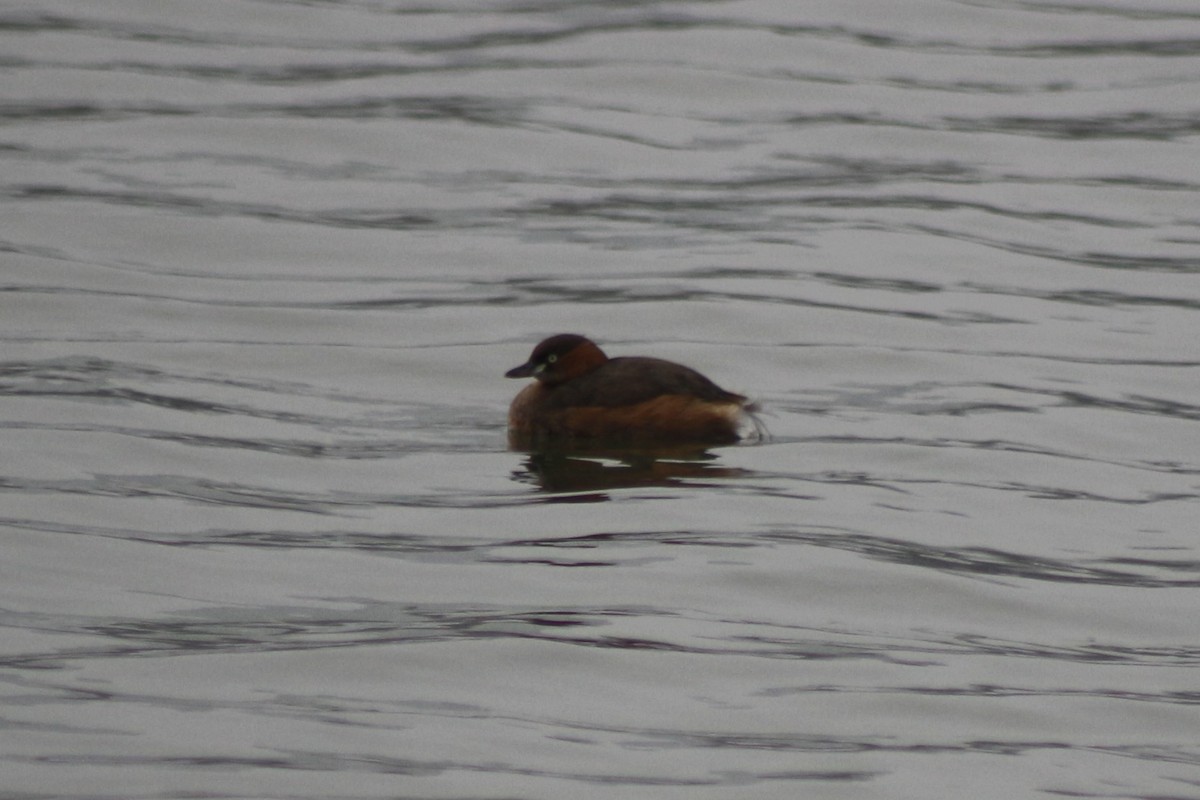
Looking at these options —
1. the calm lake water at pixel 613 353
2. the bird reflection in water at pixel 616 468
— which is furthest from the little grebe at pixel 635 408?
the calm lake water at pixel 613 353

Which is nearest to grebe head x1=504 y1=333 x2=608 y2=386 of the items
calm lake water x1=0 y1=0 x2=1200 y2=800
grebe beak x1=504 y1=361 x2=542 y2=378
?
grebe beak x1=504 y1=361 x2=542 y2=378

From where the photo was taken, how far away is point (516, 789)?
594 centimetres

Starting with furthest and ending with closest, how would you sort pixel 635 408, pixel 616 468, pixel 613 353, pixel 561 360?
pixel 613 353, pixel 561 360, pixel 635 408, pixel 616 468

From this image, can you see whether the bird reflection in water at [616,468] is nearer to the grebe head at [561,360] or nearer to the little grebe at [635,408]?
the little grebe at [635,408]

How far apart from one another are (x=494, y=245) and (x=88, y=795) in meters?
7.97

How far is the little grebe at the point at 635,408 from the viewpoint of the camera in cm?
961

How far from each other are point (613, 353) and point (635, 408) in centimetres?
186

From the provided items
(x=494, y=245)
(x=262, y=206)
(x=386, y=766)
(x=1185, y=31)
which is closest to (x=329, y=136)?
(x=262, y=206)

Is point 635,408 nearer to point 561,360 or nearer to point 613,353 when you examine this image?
point 561,360

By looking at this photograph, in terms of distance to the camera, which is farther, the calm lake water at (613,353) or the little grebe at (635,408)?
the little grebe at (635,408)

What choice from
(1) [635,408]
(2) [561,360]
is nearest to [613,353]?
(2) [561,360]

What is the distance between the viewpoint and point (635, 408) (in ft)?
31.6

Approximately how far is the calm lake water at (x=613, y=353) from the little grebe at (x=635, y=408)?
0.64 feet

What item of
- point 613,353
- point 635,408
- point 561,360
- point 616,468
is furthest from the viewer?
point 613,353
